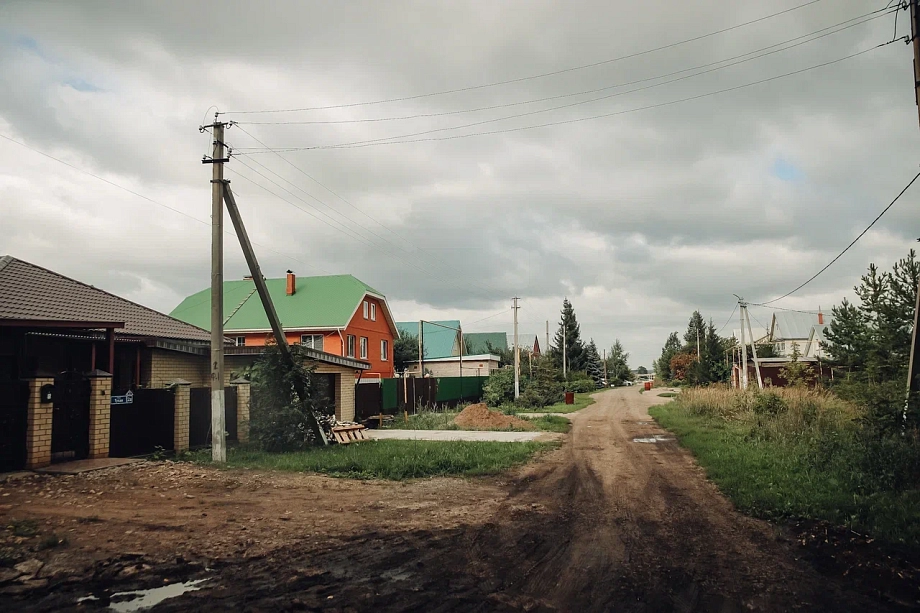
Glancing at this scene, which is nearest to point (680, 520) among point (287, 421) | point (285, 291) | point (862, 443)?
point (862, 443)

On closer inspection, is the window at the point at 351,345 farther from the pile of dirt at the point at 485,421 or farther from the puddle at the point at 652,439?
the puddle at the point at 652,439

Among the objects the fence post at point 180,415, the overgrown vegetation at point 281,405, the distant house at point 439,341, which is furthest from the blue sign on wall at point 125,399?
the distant house at point 439,341

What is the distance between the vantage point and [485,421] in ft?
74.9

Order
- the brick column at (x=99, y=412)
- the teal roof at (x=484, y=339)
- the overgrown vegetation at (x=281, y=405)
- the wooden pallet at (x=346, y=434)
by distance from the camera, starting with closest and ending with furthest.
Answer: the brick column at (x=99, y=412)
the overgrown vegetation at (x=281, y=405)
the wooden pallet at (x=346, y=434)
the teal roof at (x=484, y=339)

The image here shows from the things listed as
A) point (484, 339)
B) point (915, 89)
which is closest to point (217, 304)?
point (915, 89)

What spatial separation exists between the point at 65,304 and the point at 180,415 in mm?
3679

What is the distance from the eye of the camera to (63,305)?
1400 cm

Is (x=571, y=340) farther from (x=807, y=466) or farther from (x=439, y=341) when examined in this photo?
(x=807, y=466)

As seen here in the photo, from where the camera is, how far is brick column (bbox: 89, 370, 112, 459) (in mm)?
12047

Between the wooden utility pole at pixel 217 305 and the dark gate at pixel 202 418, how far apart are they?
4.50 feet

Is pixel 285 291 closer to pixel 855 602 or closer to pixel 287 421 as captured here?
pixel 287 421

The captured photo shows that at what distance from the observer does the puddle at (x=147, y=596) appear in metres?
4.89

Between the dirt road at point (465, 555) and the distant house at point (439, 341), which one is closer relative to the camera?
the dirt road at point (465, 555)

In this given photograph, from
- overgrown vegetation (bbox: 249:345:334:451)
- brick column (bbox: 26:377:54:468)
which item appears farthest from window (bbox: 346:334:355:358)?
brick column (bbox: 26:377:54:468)
